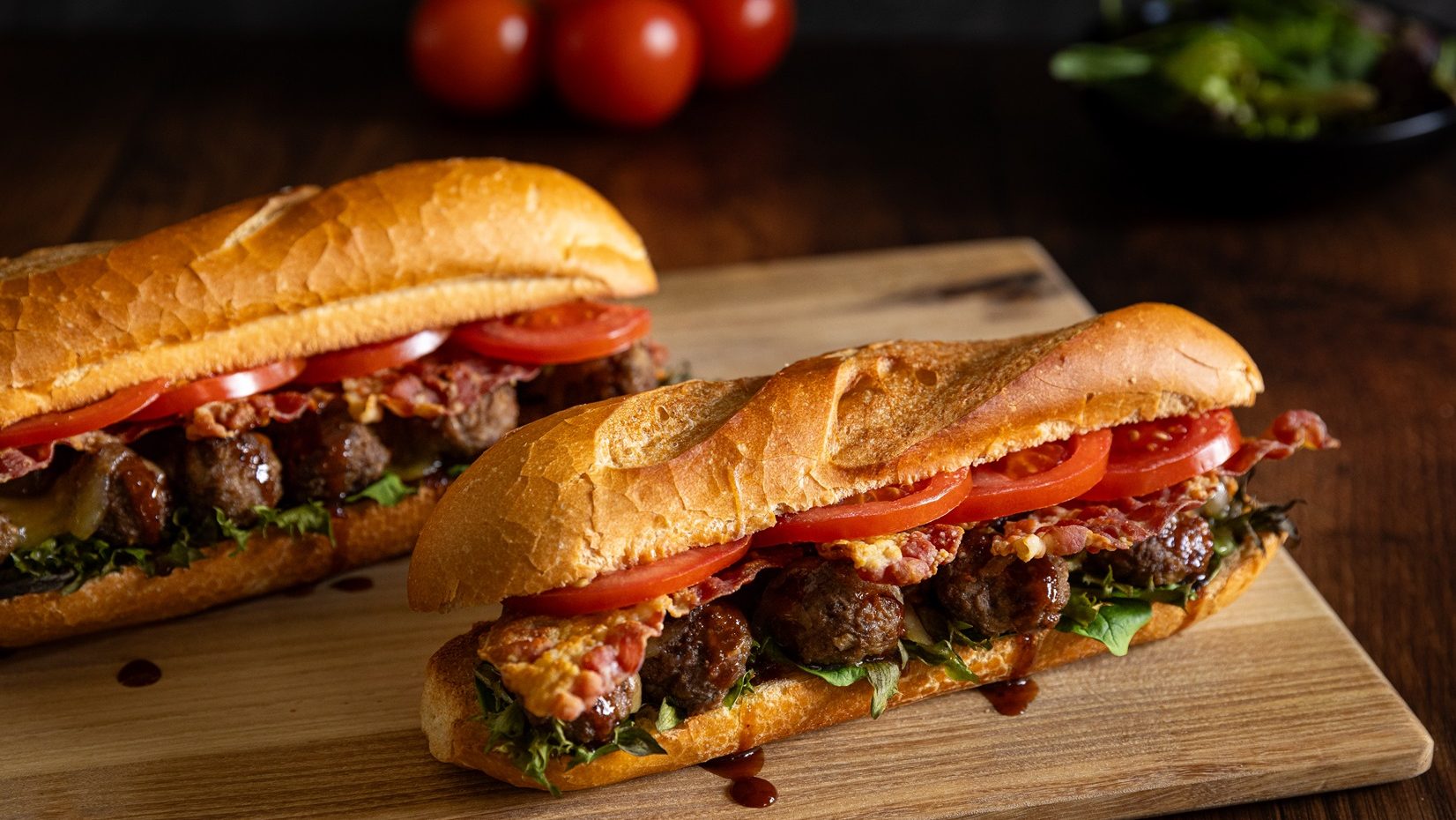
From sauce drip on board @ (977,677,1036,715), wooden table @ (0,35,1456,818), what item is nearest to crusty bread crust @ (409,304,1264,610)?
sauce drip on board @ (977,677,1036,715)

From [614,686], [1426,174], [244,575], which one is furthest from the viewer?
[1426,174]

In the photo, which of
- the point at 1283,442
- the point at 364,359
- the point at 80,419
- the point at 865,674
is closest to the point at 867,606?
the point at 865,674

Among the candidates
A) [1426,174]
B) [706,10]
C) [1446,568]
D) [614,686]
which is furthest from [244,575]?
[1426,174]

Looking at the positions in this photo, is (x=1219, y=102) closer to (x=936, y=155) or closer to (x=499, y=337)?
(x=936, y=155)

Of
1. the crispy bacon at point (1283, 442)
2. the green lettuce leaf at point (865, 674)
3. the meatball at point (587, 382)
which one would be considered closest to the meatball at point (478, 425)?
the meatball at point (587, 382)

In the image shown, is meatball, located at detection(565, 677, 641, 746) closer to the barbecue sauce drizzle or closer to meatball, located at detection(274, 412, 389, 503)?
the barbecue sauce drizzle

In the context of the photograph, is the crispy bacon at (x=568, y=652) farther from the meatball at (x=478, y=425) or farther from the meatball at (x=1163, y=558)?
the meatball at (x=1163, y=558)
